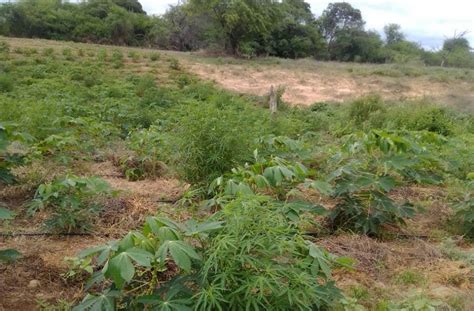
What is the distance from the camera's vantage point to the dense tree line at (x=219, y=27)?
2438 cm

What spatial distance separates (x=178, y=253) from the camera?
1.76m

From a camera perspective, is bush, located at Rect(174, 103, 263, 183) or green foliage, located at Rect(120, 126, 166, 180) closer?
bush, located at Rect(174, 103, 263, 183)

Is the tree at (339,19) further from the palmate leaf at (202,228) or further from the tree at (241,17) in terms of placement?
the palmate leaf at (202,228)

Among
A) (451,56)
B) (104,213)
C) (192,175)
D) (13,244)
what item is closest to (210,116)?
(192,175)

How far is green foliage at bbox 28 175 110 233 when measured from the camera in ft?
9.44

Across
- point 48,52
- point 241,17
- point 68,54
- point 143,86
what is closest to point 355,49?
point 241,17

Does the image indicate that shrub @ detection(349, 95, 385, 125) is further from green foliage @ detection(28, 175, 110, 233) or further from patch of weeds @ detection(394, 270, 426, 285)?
green foliage @ detection(28, 175, 110, 233)

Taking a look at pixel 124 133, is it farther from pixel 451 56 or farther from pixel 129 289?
pixel 451 56

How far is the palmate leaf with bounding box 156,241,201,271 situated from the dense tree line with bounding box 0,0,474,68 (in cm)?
2204

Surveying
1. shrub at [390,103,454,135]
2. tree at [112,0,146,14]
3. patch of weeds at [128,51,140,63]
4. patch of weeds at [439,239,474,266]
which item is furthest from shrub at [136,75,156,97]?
tree at [112,0,146,14]

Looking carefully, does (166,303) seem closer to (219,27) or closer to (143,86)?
(143,86)

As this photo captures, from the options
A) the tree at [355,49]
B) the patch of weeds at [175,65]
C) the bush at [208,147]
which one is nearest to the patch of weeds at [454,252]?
the bush at [208,147]

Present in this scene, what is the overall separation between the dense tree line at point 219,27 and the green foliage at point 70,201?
67.6ft

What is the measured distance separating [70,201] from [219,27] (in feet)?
75.6
